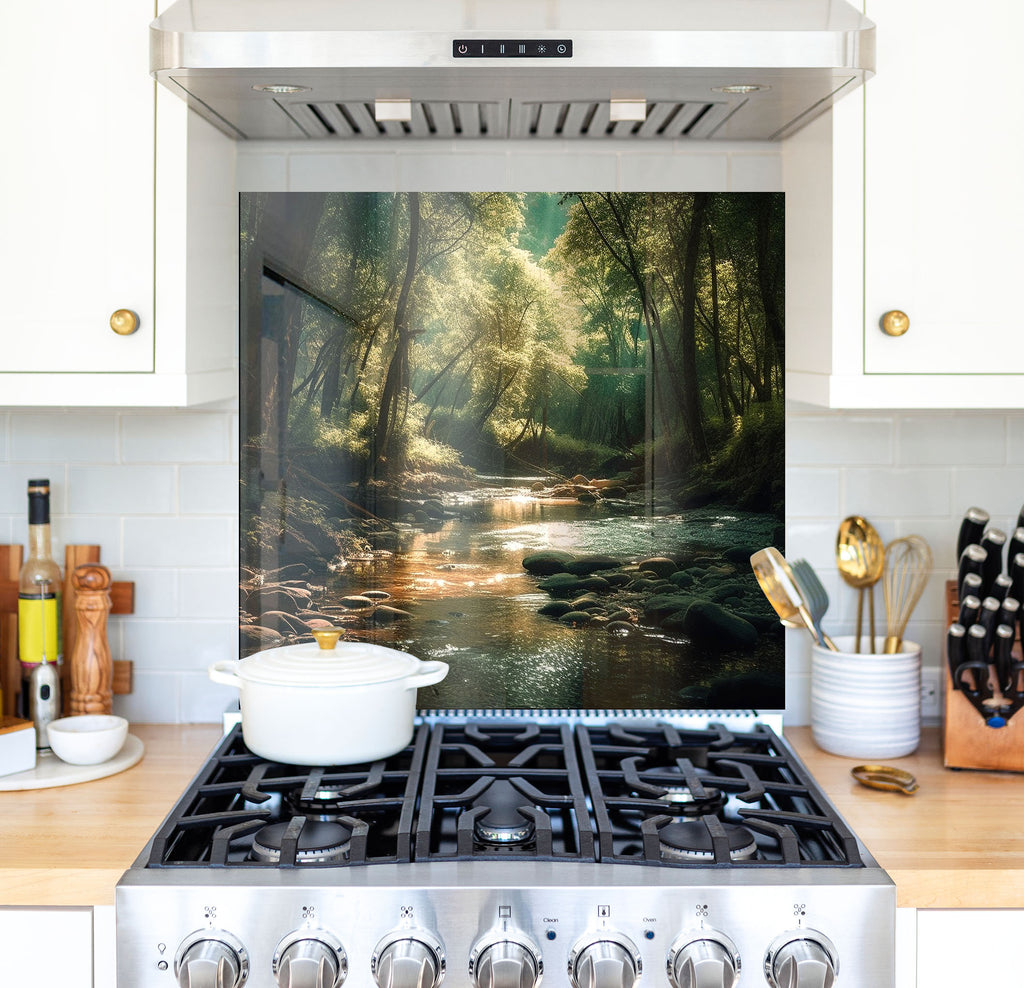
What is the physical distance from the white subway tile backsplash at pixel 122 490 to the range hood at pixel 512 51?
0.74 metres

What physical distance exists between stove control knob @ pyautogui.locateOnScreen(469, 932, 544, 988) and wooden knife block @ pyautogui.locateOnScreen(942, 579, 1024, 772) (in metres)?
0.86

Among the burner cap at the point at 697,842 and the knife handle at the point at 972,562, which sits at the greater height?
the knife handle at the point at 972,562

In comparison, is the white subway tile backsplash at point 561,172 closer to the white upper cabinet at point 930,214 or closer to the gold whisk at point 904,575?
the white upper cabinet at point 930,214

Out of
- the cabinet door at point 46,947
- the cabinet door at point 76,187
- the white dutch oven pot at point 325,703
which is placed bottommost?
the cabinet door at point 46,947

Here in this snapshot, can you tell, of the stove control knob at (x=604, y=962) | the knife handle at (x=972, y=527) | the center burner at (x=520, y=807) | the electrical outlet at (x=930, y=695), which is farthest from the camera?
the electrical outlet at (x=930, y=695)

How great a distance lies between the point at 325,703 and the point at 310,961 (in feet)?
1.40

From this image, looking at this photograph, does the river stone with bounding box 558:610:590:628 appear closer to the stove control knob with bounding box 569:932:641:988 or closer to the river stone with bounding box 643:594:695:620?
the river stone with bounding box 643:594:695:620

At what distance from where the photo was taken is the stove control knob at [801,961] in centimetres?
144

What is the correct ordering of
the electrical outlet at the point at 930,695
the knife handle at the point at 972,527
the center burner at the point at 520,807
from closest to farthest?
the center burner at the point at 520,807 → the knife handle at the point at 972,527 → the electrical outlet at the point at 930,695

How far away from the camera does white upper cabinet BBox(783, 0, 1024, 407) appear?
1.71 meters

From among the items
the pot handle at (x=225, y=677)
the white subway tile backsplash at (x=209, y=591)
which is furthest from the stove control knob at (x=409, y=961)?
the white subway tile backsplash at (x=209, y=591)

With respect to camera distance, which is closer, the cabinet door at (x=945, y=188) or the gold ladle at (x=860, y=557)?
the cabinet door at (x=945, y=188)

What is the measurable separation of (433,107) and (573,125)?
283 millimetres

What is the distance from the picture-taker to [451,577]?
2168mm
